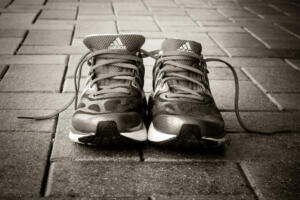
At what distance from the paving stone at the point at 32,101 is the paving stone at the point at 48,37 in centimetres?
80

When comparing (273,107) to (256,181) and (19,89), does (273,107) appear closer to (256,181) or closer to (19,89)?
(256,181)

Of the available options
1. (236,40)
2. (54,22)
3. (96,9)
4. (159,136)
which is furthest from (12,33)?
(159,136)

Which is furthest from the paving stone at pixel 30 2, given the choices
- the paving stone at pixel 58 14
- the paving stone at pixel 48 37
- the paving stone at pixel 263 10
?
the paving stone at pixel 263 10

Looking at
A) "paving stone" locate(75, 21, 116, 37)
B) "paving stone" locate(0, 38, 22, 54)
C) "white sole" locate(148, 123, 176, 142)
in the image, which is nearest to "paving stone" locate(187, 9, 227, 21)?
"paving stone" locate(75, 21, 116, 37)

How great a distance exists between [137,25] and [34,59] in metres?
0.99

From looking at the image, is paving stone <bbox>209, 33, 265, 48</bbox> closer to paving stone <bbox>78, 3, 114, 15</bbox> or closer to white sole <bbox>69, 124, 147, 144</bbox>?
paving stone <bbox>78, 3, 114, 15</bbox>

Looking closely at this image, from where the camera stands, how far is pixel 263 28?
2902mm

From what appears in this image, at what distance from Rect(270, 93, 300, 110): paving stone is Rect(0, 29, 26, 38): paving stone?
165cm

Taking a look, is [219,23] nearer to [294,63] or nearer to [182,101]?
[294,63]

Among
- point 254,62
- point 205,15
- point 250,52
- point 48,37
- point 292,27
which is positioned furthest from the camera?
point 205,15

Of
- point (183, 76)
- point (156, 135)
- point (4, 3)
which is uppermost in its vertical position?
point (183, 76)

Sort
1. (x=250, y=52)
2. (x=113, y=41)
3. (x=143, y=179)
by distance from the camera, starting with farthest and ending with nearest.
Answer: (x=250, y=52)
(x=113, y=41)
(x=143, y=179)

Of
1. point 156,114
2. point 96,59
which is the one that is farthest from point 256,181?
point 96,59

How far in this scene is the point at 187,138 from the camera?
1.09 metres
